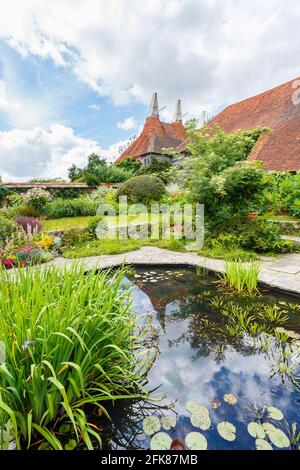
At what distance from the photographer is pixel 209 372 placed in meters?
1.99

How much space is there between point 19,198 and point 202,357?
38.8 ft

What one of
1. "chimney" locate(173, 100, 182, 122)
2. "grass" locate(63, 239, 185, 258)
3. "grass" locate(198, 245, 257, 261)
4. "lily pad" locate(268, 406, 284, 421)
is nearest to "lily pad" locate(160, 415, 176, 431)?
"lily pad" locate(268, 406, 284, 421)

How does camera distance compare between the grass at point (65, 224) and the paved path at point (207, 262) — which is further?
the grass at point (65, 224)

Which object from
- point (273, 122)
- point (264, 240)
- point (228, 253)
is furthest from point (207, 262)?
point (273, 122)

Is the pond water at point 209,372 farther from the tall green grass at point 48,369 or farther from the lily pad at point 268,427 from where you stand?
the tall green grass at point 48,369

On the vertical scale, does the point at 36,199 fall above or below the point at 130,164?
below

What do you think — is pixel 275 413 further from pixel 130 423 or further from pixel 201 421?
pixel 130 423

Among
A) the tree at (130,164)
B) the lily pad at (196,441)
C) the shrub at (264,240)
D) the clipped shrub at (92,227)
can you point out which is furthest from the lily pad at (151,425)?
the tree at (130,164)

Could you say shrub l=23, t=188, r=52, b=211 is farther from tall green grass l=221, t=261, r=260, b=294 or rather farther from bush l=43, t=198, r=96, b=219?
tall green grass l=221, t=261, r=260, b=294

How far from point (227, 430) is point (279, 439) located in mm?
286

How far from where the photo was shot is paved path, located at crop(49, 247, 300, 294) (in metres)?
3.64

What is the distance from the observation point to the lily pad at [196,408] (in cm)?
159

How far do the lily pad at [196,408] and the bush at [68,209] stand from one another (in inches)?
390
